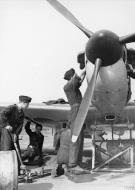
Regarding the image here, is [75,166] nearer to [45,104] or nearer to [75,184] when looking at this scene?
[75,184]

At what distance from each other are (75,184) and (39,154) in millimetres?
3752

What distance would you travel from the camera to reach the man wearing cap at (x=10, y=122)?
5.89m

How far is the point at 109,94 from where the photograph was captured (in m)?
7.63

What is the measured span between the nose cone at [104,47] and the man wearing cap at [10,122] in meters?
1.88

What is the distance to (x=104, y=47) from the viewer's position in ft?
19.7

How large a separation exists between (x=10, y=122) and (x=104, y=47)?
2.61 m

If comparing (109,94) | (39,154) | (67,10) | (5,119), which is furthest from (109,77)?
(39,154)

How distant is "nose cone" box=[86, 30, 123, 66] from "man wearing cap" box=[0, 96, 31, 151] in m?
1.88

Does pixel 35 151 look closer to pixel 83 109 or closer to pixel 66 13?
pixel 83 109

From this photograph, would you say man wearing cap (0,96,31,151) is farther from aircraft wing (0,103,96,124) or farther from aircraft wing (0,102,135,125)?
aircraft wing (0,103,96,124)

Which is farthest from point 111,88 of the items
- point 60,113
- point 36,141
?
point 60,113

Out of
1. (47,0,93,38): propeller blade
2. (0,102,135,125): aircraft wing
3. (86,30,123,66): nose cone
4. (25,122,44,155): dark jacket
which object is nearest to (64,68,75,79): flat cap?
(86,30,123,66): nose cone

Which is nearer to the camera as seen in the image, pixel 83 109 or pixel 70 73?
pixel 83 109

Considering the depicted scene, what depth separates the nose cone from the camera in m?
5.94
